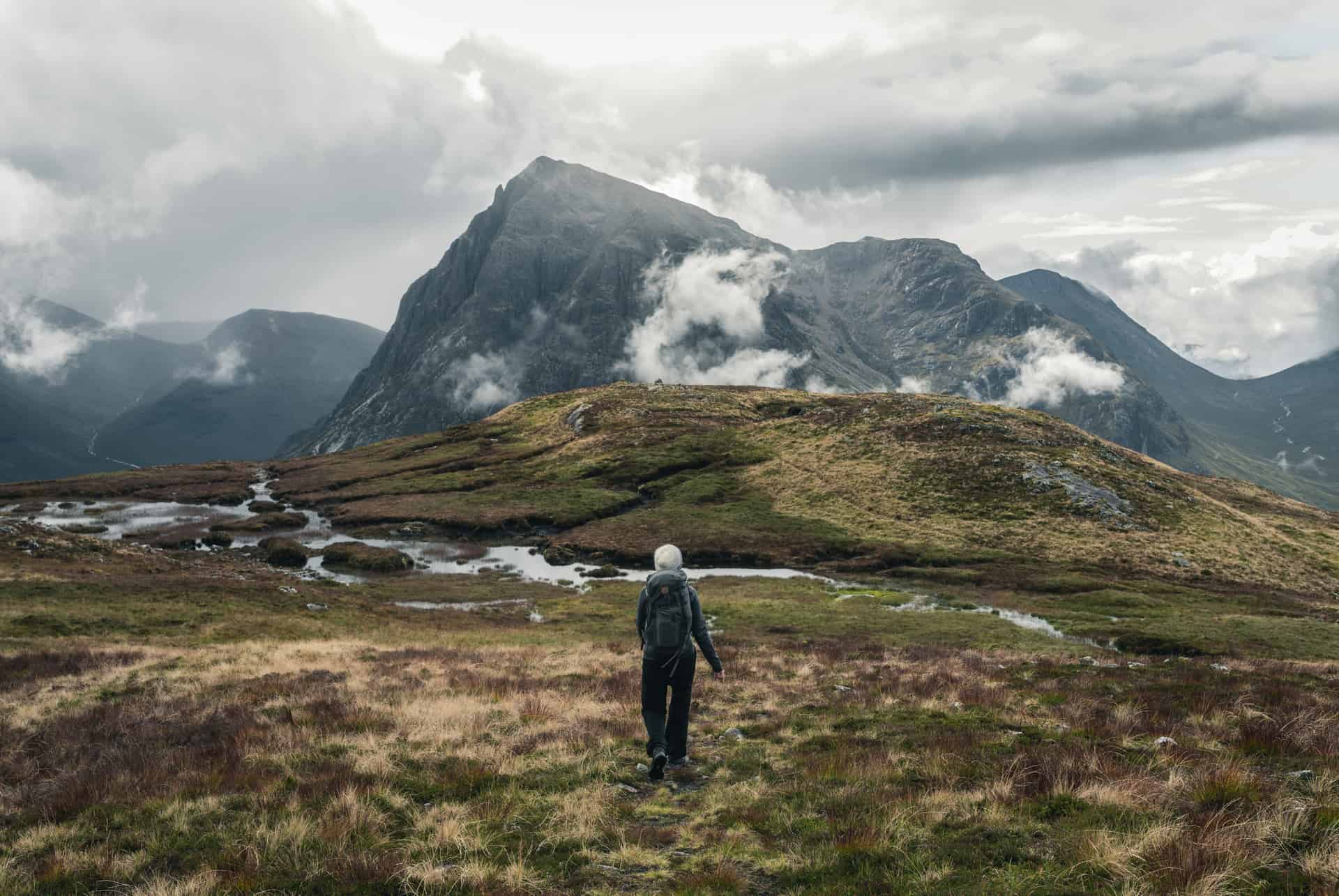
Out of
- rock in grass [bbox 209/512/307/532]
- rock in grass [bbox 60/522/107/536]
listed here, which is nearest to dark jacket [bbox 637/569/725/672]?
rock in grass [bbox 209/512/307/532]

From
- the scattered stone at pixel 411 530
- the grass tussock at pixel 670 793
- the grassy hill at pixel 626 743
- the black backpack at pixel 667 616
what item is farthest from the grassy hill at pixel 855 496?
the black backpack at pixel 667 616

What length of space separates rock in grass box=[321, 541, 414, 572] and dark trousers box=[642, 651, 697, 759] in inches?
2560

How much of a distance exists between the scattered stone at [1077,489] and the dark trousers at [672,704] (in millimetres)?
84797

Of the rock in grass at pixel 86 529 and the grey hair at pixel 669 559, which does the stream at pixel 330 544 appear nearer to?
the rock in grass at pixel 86 529

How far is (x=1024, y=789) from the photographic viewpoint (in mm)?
9375

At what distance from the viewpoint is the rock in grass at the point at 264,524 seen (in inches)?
3423

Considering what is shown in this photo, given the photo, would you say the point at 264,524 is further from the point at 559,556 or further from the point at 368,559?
→ the point at 559,556

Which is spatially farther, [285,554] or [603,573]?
[285,554]

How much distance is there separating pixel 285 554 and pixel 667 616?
7362 centimetres

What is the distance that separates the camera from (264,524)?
295ft

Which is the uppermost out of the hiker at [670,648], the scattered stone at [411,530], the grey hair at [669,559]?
the grey hair at [669,559]

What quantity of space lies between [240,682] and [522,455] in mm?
118962

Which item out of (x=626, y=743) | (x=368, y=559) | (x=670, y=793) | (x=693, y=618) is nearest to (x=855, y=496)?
(x=368, y=559)

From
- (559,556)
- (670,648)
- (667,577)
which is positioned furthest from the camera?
(559,556)
